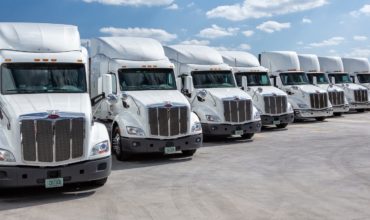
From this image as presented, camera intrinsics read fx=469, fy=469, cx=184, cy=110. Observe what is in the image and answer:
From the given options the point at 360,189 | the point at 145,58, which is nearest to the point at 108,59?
the point at 145,58

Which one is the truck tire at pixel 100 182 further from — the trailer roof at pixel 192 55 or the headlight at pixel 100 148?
the trailer roof at pixel 192 55

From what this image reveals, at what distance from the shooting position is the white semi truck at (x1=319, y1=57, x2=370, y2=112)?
96.9 ft

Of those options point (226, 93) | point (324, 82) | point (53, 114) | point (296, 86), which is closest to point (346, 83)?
point (324, 82)

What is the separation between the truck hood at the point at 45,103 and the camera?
28.2ft

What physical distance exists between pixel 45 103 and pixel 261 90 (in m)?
12.9

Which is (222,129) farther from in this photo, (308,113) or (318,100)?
(318,100)

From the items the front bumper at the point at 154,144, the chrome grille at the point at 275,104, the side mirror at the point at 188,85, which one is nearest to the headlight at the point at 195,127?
the front bumper at the point at 154,144

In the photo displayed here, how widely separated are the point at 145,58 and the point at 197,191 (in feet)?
20.5

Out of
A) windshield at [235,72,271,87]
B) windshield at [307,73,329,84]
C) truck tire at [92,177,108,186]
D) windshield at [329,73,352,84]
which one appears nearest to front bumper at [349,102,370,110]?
windshield at [329,73,352,84]

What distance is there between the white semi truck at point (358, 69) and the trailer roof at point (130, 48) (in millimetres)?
20894

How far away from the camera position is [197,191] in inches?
347

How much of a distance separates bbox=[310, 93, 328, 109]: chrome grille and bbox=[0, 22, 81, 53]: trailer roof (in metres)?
15.3

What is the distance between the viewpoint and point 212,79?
1742 centimetres

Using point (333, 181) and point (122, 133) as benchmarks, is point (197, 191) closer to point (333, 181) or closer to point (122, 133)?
point (333, 181)
